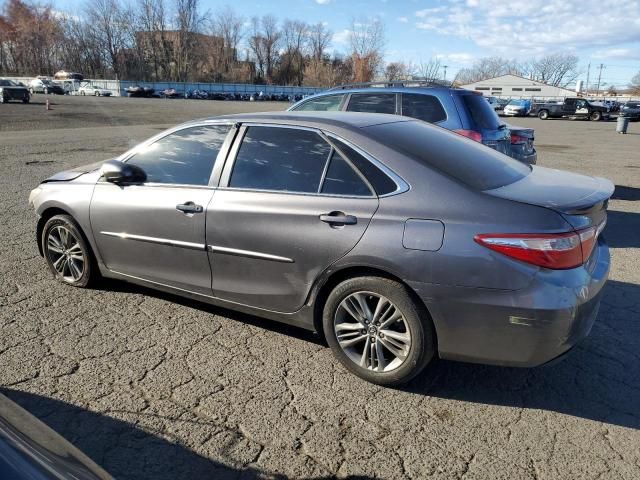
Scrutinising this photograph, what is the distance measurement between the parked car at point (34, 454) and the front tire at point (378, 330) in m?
1.83

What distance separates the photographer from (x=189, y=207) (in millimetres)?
3701

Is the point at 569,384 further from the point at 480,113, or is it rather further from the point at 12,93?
the point at 12,93

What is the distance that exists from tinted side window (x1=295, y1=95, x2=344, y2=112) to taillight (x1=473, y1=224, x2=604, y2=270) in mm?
5552

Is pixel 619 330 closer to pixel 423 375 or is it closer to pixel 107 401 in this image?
pixel 423 375

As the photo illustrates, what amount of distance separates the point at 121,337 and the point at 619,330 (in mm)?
3778

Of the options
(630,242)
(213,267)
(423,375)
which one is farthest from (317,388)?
(630,242)

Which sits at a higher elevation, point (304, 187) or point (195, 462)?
point (304, 187)

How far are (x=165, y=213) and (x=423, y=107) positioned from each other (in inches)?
178

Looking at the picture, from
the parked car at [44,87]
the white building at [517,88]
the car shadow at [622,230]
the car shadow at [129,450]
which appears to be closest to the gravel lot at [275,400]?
the car shadow at [129,450]

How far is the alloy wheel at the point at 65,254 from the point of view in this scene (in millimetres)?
4535

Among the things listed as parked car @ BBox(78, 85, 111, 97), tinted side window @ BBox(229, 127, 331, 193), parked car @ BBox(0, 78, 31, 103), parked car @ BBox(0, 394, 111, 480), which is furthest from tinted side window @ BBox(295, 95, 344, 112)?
parked car @ BBox(78, 85, 111, 97)

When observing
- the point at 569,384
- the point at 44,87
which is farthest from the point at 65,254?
the point at 44,87

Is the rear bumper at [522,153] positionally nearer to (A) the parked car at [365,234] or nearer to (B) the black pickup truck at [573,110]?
(A) the parked car at [365,234]

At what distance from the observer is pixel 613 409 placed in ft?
9.77
